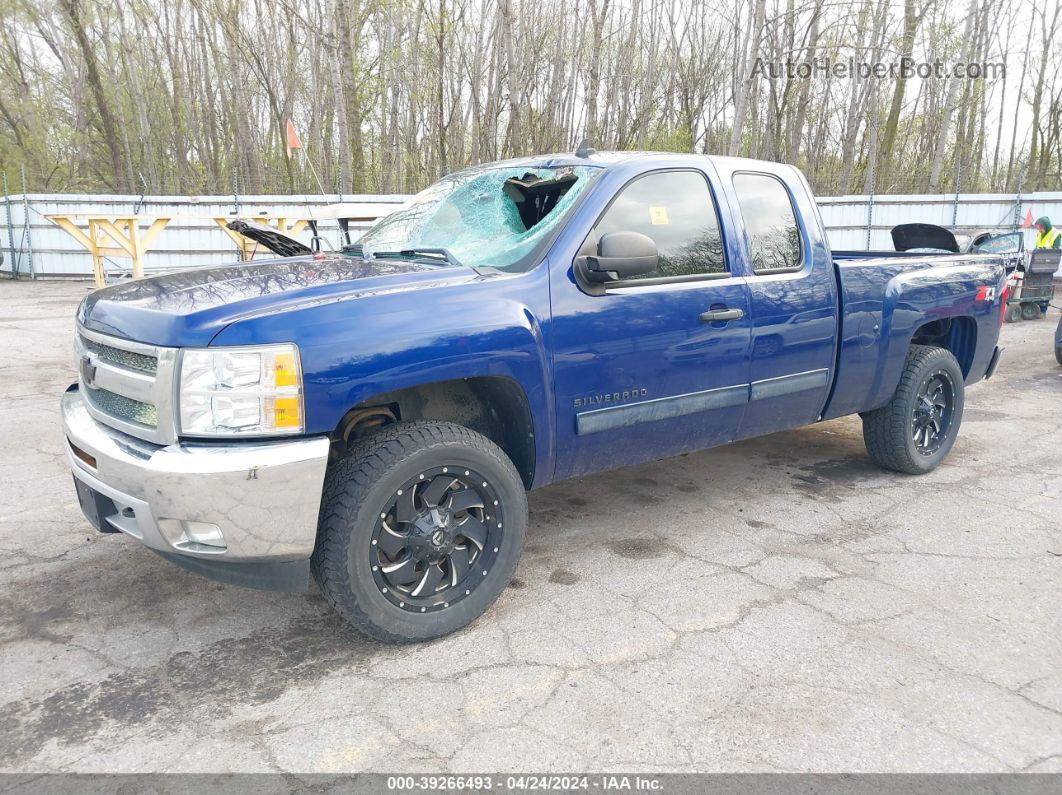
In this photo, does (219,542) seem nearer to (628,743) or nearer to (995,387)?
(628,743)

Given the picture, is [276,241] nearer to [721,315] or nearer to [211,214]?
[721,315]

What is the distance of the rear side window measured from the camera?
4016 mm

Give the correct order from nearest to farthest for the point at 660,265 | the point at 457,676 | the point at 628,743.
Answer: the point at 628,743
the point at 457,676
the point at 660,265

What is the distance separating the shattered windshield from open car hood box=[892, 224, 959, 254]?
14.9ft

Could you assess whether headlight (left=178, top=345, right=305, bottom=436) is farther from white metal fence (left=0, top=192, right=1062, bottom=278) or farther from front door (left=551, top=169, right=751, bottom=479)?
white metal fence (left=0, top=192, right=1062, bottom=278)

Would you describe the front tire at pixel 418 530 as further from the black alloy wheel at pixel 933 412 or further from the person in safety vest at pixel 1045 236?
the person in safety vest at pixel 1045 236

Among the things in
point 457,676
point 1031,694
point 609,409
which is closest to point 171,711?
point 457,676

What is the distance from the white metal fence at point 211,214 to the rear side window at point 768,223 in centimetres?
1284

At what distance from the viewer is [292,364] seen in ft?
8.45

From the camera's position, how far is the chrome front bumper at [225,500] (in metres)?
2.50

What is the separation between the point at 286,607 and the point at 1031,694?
2.80 meters

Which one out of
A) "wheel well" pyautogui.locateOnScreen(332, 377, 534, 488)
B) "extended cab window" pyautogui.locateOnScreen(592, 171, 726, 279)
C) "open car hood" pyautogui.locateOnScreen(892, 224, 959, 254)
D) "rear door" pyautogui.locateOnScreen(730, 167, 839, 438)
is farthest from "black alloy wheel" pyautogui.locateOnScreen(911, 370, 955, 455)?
"wheel well" pyautogui.locateOnScreen(332, 377, 534, 488)

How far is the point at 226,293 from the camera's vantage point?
2.86 m

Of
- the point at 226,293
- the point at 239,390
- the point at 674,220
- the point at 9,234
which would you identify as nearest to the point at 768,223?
the point at 674,220
